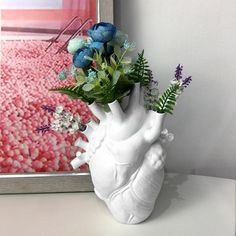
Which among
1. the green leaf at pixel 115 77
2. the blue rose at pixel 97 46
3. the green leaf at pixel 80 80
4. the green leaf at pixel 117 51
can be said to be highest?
the blue rose at pixel 97 46

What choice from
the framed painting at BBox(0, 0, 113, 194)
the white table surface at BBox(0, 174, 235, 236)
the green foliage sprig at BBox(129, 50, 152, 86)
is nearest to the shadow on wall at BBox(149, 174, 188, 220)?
the white table surface at BBox(0, 174, 235, 236)

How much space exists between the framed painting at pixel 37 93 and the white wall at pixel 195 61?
120 millimetres

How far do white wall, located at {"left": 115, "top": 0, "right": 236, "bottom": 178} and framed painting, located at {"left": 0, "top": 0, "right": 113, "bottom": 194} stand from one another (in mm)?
120

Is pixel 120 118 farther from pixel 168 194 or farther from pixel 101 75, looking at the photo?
pixel 168 194

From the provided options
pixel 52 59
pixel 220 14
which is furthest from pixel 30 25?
pixel 220 14

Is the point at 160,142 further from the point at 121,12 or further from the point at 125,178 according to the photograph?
the point at 121,12

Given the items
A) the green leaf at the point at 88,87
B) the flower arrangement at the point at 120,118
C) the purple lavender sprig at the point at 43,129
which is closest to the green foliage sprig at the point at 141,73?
the flower arrangement at the point at 120,118

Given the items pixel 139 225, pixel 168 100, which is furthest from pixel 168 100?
pixel 139 225

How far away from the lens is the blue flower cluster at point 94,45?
0.78 m

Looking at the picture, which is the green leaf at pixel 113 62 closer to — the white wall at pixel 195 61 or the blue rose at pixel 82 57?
the blue rose at pixel 82 57

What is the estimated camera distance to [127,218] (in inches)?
34.6

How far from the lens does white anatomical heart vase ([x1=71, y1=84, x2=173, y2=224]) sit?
2.68ft

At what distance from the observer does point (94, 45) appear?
0.79m

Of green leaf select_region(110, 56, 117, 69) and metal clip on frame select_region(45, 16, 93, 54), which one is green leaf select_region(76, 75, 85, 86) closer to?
green leaf select_region(110, 56, 117, 69)
